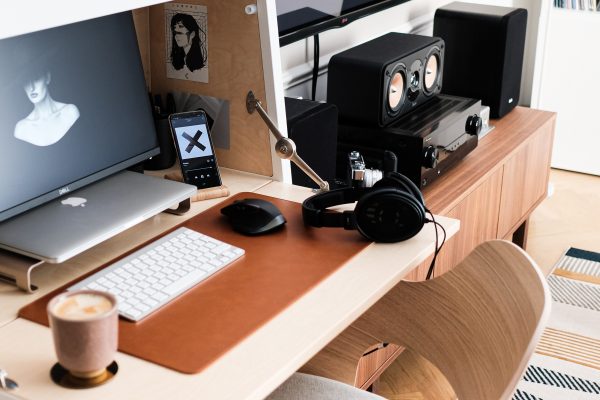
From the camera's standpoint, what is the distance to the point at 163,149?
168 cm

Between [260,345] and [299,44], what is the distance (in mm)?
1510

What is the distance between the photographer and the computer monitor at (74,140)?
4.31ft

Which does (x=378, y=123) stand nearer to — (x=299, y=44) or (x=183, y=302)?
(x=299, y=44)

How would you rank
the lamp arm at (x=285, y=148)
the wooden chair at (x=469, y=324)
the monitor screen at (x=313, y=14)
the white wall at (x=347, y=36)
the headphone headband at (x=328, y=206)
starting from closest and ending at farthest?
the wooden chair at (x=469, y=324), the headphone headband at (x=328, y=206), the lamp arm at (x=285, y=148), the monitor screen at (x=313, y=14), the white wall at (x=347, y=36)

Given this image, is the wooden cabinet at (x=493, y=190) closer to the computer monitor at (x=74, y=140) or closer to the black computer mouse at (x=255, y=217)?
the black computer mouse at (x=255, y=217)

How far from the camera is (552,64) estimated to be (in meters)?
3.87

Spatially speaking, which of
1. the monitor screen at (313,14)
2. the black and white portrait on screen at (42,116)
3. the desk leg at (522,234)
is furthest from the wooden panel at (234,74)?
the desk leg at (522,234)

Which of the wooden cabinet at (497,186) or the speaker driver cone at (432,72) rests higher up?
the speaker driver cone at (432,72)

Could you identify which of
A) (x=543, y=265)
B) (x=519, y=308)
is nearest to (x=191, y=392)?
(x=519, y=308)

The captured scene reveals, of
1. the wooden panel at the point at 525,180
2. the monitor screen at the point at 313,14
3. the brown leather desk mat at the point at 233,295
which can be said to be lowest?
the wooden panel at the point at 525,180

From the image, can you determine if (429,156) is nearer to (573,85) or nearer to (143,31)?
(143,31)

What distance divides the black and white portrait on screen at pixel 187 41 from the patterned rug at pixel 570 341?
4.30 ft

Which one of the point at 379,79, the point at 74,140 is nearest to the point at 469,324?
the point at 74,140

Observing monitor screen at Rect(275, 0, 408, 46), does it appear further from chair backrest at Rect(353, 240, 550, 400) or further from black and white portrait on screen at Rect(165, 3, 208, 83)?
chair backrest at Rect(353, 240, 550, 400)
